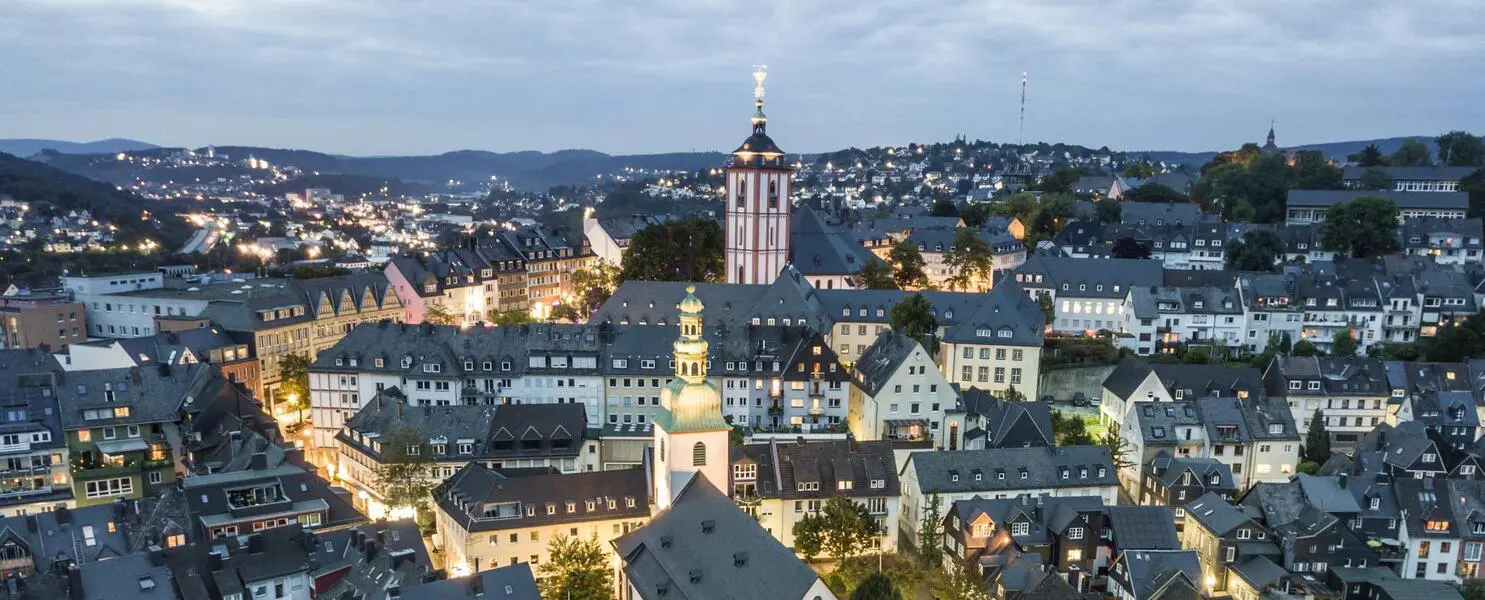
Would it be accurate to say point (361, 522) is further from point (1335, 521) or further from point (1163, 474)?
point (1335, 521)

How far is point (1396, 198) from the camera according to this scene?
112812 millimetres

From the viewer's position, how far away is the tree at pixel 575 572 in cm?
4562

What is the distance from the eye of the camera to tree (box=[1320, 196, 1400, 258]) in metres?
95.9

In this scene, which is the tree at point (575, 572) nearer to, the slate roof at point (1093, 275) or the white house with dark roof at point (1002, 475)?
the white house with dark roof at point (1002, 475)

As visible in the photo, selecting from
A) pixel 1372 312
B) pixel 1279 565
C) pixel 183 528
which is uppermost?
pixel 1372 312

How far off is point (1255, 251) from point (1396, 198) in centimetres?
3402

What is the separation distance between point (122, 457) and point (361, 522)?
1693 cm

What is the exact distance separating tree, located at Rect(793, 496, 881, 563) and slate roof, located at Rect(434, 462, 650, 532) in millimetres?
8808

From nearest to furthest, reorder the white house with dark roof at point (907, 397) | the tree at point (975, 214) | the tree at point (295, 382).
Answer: the white house with dark roof at point (907, 397)
the tree at point (295, 382)
the tree at point (975, 214)

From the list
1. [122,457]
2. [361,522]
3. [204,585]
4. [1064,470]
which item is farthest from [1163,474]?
[122,457]

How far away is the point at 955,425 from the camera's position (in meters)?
65.7

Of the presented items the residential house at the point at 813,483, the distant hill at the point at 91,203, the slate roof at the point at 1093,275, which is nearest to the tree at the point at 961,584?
the residential house at the point at 813,483

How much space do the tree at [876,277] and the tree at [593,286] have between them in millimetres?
27930

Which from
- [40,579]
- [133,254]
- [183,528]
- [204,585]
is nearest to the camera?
[40,579]
